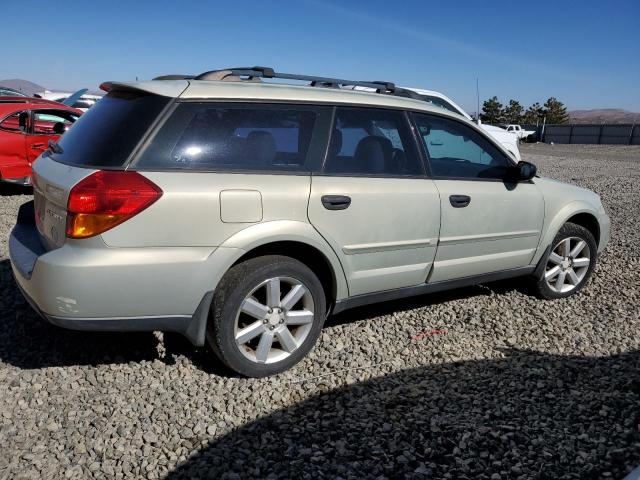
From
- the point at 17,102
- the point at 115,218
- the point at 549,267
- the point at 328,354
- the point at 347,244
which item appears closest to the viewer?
the point at 115,218

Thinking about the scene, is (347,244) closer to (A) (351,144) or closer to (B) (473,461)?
(A) (351,144)

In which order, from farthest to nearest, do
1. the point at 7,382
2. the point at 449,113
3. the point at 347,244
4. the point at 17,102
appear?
the point at 17,102 → the point at 449,113 → the point at 347,244 → the point at 7,382

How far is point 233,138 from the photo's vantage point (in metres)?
3.21

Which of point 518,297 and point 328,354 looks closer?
point 328,354

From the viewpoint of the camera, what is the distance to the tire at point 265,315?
3.13 metres

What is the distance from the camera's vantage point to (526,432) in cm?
284

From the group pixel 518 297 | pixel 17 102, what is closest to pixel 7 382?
Result: pixel 518 297

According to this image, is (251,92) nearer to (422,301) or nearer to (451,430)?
(451,430)

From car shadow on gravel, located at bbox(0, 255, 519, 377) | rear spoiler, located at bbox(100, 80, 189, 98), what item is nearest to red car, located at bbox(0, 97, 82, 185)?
car shadow on gravel, located at bbox(0, 255, 519, 377)

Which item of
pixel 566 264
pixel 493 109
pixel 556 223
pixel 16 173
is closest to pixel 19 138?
pixel 16 173

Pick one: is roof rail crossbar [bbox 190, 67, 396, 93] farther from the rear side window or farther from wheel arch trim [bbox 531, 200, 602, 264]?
wheel arch trim [bbox 531, 200, 602, 264]

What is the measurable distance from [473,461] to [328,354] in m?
1.34

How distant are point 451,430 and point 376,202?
1.44 meters

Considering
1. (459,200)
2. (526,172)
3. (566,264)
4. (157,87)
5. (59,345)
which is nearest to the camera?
(157,87)
